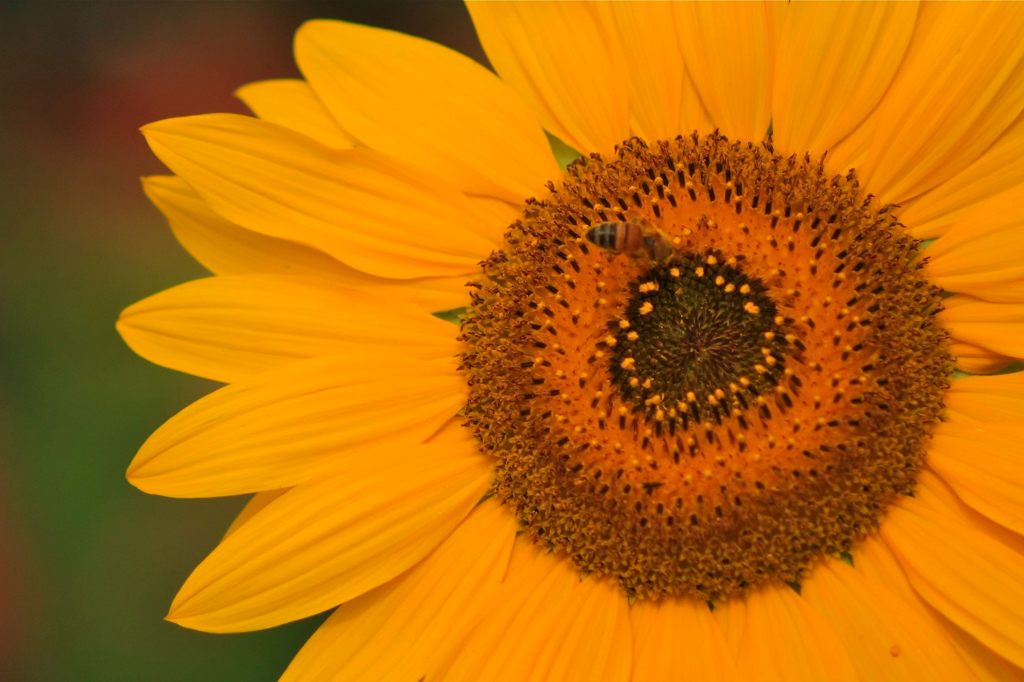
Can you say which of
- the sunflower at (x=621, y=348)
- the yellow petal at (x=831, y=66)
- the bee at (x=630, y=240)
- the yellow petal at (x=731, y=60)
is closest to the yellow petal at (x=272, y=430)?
the sunflower at (x=621, y=348)

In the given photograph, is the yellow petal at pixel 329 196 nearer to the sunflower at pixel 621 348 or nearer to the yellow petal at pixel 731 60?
the sunflower at pixel 621 348

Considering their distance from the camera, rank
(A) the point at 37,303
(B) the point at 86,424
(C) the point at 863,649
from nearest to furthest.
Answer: (C) the point at 863,649 < (B) the point at 86,424 < (A) the point at 37,303

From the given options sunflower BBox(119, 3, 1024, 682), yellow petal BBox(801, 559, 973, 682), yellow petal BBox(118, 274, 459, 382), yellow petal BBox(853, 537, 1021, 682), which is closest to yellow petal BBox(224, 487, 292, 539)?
sunflower BBox(119, 3, 1024, 682)

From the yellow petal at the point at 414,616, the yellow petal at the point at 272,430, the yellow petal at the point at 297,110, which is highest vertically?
the yellow petal at the point at 297,110

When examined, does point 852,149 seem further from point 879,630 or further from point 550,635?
point 550,635

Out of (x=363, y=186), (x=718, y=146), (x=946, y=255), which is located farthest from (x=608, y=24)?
(x=946, y=255)

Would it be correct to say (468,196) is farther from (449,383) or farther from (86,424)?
(86,424)
